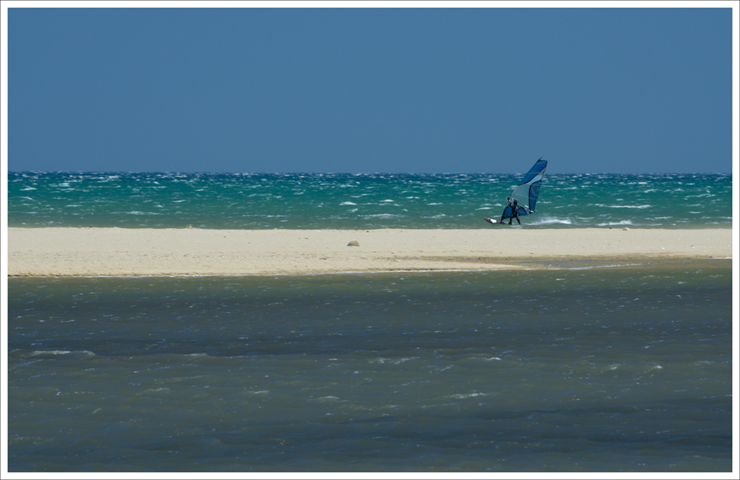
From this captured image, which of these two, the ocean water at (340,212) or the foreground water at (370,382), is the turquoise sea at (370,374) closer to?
the foreground water at (370,382)

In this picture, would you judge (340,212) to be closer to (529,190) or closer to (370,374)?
(529,190)

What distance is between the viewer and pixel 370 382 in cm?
1109

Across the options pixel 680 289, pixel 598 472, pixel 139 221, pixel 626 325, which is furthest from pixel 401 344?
pixel 139 221

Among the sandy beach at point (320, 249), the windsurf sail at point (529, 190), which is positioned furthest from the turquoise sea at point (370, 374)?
the windsurf sail at point (529, 190)

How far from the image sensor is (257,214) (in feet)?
172

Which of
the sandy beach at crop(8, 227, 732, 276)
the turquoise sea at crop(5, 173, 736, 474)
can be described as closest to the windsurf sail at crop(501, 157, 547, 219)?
the sandy beach at crop(8, 227, 732, 276)

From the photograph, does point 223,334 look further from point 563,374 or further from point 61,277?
point 61,277

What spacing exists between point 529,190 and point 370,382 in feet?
101

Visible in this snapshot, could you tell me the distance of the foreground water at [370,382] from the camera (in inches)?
340

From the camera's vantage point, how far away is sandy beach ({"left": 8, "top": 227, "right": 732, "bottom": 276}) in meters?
23.8

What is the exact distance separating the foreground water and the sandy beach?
16.1 ft

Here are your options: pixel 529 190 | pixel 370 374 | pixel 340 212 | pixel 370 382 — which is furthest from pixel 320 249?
pixel 340 212

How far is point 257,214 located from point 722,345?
4094 centimetres

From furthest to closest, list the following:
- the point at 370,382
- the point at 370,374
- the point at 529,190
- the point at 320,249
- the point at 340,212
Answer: the point at 340,212 < the point at 529,190 < the point at 320,249 < the point at 370,374 < the point at 370,382
